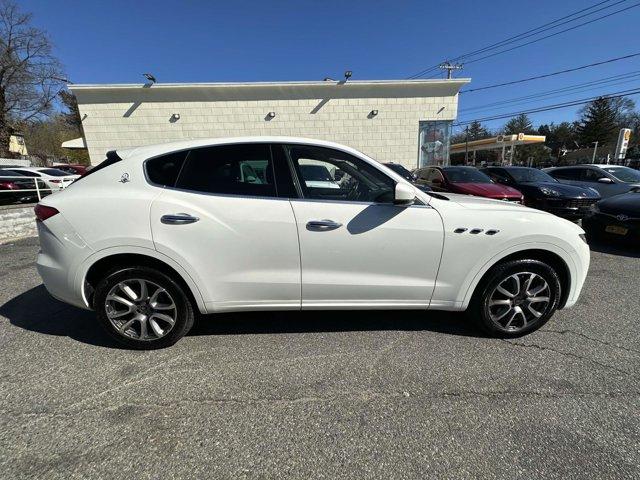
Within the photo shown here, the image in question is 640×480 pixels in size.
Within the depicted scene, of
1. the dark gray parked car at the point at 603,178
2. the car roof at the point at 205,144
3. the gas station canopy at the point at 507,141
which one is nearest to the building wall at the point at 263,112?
the dark gray parked car at the point at 603,178

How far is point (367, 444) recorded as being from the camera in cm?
189

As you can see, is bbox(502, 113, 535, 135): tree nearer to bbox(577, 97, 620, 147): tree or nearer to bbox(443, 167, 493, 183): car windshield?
Answer: bbox(577, 97, 620, 147): tree

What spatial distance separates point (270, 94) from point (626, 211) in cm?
1465

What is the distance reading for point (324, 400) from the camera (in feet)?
7.34

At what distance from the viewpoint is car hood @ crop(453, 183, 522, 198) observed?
7.02m

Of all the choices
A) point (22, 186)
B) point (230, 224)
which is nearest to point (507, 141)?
point (22, 186)

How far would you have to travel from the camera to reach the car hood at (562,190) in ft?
23.9

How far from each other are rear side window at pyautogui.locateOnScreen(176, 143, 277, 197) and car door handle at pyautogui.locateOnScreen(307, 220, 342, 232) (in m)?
0.38

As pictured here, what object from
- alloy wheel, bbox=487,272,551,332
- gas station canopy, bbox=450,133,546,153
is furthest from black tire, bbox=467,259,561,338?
gas station canopy, bbox=450,133,546,153

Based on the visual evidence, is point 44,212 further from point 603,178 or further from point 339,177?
point 603,178

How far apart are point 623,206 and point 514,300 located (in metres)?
4.97

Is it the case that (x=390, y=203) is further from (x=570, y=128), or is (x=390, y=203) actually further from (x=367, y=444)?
(x=570, y=128)

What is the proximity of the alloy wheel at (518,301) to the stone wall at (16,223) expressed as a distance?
9.03 metres

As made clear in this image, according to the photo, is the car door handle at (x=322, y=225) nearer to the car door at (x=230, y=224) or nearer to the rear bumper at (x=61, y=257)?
the car door at (x=230, y=224)
